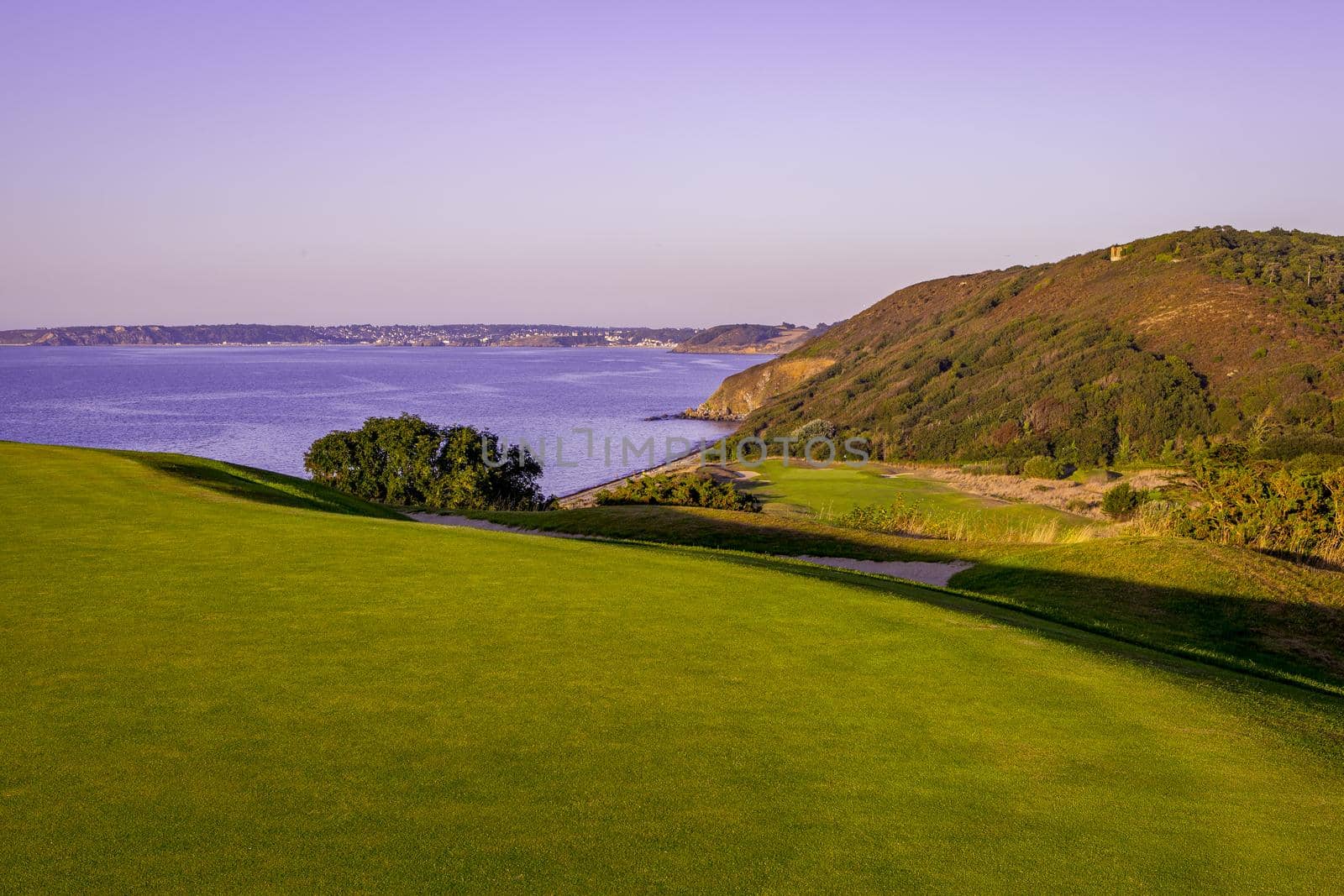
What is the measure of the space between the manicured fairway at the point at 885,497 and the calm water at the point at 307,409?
16923mm

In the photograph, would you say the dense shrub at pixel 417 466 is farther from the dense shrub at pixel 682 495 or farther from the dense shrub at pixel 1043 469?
the dense shrub at pixel 1043 469

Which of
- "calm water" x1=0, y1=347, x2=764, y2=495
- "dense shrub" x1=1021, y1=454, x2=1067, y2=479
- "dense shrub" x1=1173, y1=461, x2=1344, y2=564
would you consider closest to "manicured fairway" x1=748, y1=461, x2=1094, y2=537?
"dense shrub" x1=1173, y1=461, x2=1344, y2=564

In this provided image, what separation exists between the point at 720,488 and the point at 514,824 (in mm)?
27737

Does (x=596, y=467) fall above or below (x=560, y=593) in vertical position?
below

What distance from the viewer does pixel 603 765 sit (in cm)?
580

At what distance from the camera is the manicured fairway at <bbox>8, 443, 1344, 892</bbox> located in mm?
4727

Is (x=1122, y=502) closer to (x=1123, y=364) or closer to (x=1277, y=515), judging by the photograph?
(x=1277, y=515)

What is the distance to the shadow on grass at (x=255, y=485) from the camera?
18.2 meters

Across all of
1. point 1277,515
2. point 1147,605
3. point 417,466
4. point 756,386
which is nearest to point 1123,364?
point 417,466

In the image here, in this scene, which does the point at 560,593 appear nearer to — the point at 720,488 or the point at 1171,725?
the point at 1171,725

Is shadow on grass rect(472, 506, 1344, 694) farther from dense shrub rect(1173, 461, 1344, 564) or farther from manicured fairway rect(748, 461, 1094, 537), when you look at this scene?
manicured fairway rect(748, 461, 1094, 537)

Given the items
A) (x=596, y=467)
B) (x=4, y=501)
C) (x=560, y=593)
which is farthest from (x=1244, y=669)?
(x=596, y=467)

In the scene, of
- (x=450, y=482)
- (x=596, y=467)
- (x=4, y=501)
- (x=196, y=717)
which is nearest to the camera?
(x=196, y=717)

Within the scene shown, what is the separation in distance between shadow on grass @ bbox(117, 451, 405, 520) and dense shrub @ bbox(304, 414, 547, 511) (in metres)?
12.2
